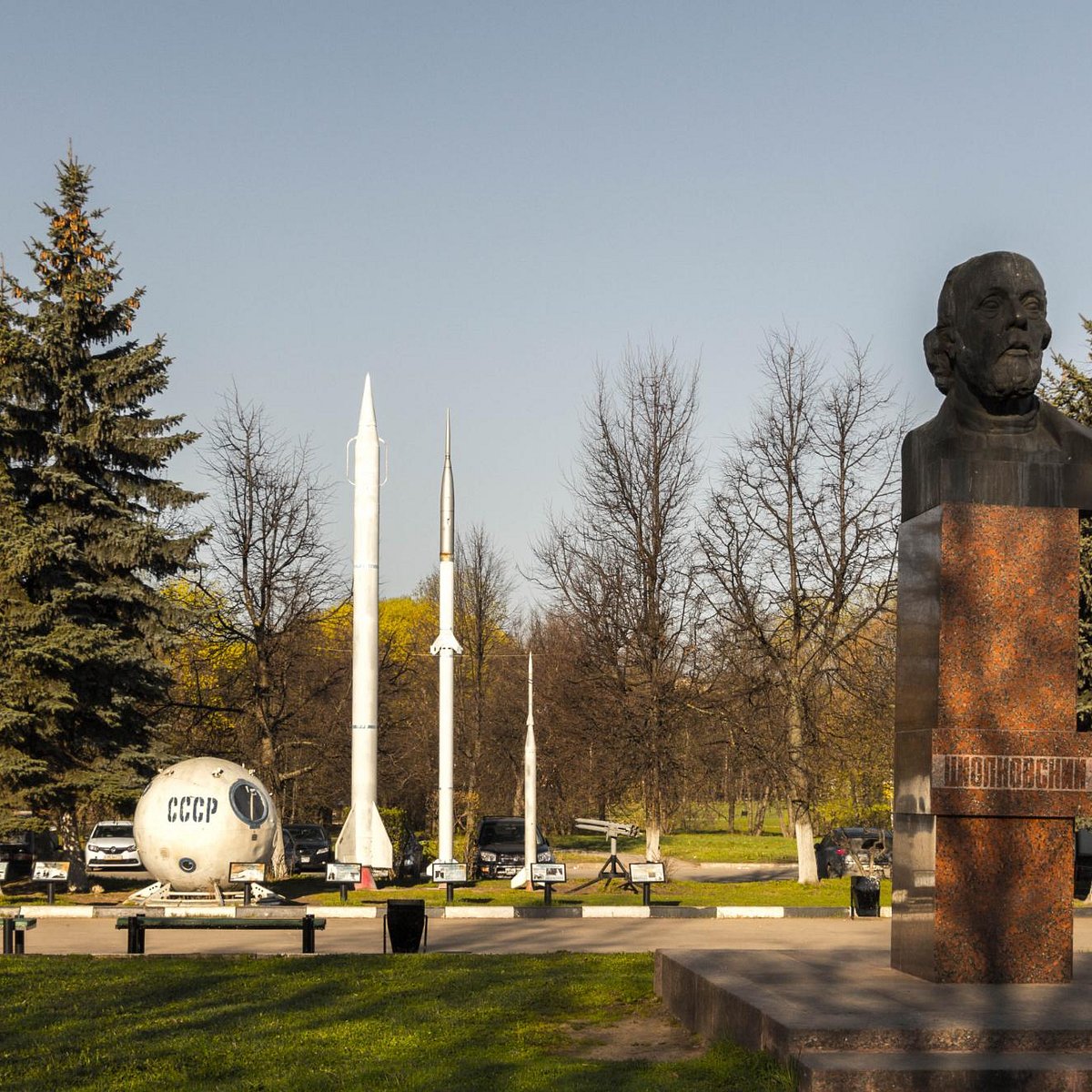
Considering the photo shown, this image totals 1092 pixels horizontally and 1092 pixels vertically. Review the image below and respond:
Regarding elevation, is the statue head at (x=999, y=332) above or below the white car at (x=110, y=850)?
above

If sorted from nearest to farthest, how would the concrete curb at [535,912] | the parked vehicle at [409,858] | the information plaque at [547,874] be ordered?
1. the concrete curb at [535,912]
2. the information plaque at [547,874]
3. the parked vehicle at [409,858]

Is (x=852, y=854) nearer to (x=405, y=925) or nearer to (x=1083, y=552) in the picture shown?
(x=1083, y=552)

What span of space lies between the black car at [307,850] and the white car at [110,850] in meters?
3.75

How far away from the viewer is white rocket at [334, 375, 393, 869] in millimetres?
31938

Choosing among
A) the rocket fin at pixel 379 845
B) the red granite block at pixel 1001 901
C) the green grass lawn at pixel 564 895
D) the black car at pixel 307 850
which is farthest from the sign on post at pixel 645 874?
the black car at pixel 307 850

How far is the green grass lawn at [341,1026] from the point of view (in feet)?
29.6

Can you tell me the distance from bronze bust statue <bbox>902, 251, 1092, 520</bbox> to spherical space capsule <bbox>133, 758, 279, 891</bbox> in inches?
643

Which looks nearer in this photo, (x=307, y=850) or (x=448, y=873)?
(x=448, y=873)

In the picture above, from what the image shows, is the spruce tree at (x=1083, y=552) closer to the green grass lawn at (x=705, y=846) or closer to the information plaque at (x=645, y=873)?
the information plaque at (x=645, y=873)

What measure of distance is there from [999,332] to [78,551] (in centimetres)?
2140

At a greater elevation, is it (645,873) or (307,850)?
(645,873)

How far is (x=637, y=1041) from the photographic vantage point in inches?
416

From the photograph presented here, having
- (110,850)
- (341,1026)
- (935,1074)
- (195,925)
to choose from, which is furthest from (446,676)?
(935,1074)

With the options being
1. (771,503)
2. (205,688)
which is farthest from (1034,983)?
(205,688)
